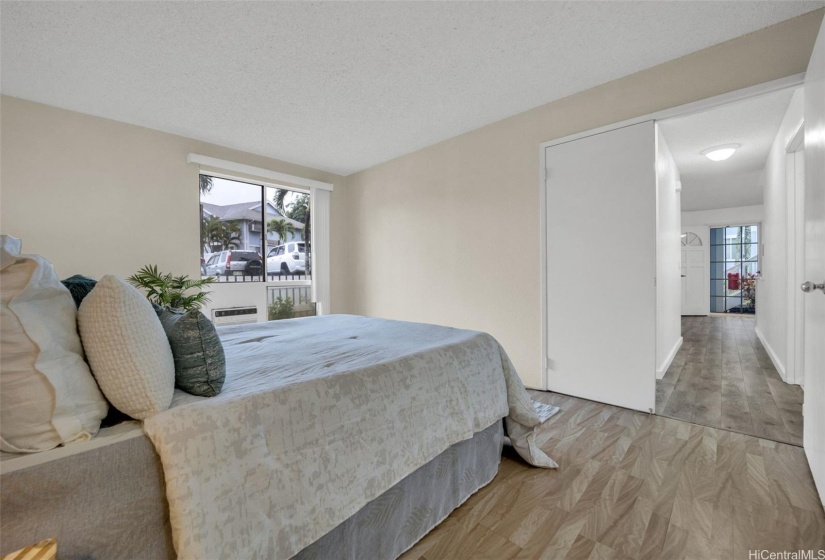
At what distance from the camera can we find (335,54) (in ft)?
7.79

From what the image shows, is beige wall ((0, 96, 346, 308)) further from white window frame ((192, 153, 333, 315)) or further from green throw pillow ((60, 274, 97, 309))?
green throw pillow ((60, 274, 97, 309))

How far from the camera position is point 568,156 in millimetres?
2941

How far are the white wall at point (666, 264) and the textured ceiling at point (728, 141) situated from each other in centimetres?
17

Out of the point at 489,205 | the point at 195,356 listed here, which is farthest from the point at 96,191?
the point at 489,205

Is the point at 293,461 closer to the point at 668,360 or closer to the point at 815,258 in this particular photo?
the point at 815,258

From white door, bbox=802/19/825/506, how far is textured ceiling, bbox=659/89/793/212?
64cm

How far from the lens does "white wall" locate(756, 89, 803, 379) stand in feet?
10.1

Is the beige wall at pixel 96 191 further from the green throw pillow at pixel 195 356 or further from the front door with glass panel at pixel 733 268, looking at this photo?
the front door with glass panel at pixel 733 268

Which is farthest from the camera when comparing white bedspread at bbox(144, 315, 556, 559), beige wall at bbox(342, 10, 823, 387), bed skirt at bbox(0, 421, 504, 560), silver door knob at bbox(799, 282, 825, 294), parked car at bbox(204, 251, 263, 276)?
parked car at bbox(204, 251, 263, 276)

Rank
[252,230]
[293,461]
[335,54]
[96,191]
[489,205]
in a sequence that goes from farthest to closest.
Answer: [252,230] → [489,205] → [96,191] → [335,54] → [293,461]

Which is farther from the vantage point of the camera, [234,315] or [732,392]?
[234,315]

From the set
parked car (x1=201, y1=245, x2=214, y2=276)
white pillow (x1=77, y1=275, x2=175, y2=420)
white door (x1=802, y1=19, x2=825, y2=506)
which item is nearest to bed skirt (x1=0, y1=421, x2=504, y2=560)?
white pillow (x1=77, y1=275, x2=175, y2=420)

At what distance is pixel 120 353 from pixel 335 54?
227 cm

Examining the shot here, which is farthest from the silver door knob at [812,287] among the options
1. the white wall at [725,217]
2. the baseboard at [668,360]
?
the white wall at [725,217]
